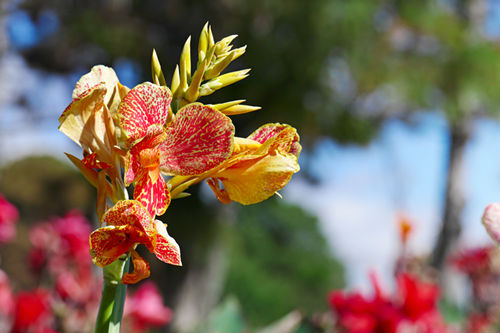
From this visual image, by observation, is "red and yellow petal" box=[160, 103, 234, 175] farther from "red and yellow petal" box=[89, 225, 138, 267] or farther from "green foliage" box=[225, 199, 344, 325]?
"green foliage" box=[225, 199, 344, 325]

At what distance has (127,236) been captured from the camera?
0.94ft

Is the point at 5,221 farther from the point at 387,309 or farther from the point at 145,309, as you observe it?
the point at 387,309

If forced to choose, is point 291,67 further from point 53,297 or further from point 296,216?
point 296,216

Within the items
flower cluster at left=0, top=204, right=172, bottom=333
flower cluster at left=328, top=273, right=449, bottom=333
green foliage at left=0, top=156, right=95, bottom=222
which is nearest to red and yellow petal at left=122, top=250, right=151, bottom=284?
flower cluster at left=328, top=273, right=449, bottom=333

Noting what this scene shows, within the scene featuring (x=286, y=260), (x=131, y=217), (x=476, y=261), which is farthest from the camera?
(x=286, y=260)

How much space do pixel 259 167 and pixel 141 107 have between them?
0.08 meters

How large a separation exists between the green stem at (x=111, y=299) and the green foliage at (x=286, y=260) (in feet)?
21.8

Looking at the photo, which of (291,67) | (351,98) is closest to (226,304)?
(291,67)

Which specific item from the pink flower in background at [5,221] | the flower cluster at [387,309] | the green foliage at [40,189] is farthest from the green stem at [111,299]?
the green foliage at [40,189]

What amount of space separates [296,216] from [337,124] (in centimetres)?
416

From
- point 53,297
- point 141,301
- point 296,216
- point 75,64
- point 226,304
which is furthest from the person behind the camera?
point 296,216

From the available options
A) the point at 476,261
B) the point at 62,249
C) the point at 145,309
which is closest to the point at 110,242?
the point at 145,309

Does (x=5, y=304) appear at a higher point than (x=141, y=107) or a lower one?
lower

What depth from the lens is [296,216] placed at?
8.27 meters
